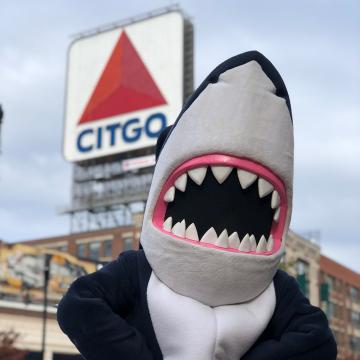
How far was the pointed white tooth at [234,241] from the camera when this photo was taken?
3.42m

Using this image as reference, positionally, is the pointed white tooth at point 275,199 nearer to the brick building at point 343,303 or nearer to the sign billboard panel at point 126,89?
the sign billboard panel at point 126,89

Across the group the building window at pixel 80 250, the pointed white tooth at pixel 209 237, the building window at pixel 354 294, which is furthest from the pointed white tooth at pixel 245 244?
the building window at pixel 354 294

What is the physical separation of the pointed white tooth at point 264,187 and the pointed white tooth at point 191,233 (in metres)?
0.38

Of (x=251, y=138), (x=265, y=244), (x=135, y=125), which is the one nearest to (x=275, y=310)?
(x=265, y=244)

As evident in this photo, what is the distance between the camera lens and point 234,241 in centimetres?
343

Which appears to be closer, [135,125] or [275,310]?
[275,310]

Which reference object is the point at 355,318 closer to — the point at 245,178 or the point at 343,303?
the point at 343,303

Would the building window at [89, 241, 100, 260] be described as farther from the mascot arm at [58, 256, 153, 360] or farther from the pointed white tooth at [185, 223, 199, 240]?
the pointed white tooth at [185, 223, 199, 240]

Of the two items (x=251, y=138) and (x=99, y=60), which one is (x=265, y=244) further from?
(x=99, y=60)

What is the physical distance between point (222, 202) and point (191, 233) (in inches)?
8.7

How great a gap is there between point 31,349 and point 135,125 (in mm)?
14149

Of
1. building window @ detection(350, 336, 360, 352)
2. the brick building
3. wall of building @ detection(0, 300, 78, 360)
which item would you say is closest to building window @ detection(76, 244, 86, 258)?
wall of building @ detection(0, 300, 78, 360)

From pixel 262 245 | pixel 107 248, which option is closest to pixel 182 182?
pixel 262 245

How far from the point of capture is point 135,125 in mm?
37844
